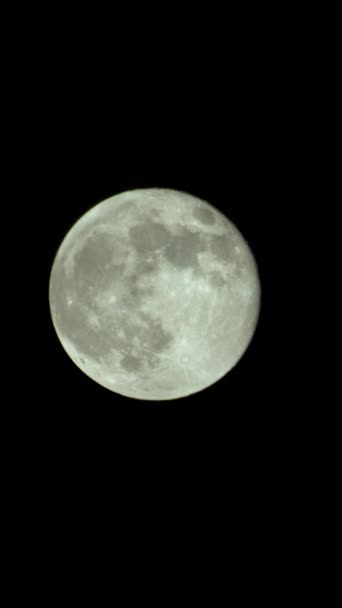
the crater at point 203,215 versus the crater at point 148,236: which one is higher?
the crater at point 203,215

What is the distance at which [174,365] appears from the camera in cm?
593

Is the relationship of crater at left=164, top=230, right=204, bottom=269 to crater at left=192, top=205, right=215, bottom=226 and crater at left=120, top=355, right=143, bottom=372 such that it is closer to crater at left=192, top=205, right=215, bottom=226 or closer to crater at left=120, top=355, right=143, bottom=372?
crater at left=192, top=205, right=215, bottom=226

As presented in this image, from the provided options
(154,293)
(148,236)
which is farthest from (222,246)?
(154,293)

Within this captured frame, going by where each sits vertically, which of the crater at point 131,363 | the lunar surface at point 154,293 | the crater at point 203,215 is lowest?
the crater at point 131,363

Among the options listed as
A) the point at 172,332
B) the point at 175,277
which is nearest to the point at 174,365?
the point at 172,332

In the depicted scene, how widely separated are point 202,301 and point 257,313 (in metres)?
0.98

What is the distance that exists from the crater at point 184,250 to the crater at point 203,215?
0.28 m

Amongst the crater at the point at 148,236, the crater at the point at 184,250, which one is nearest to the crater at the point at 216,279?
the crater at the point at 184,250

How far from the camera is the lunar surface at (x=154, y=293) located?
564cm

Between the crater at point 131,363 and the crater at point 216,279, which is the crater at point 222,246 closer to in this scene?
the crater at point 216,279

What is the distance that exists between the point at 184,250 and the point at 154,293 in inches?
18.8

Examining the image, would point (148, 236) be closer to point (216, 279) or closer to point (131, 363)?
point (216, 279)

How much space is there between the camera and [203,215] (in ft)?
20.1

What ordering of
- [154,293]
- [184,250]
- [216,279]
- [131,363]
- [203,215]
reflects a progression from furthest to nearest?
1. [203,215]
2. [131,363]
3. [216,279]
4. [184,250]
5. [154,293]
